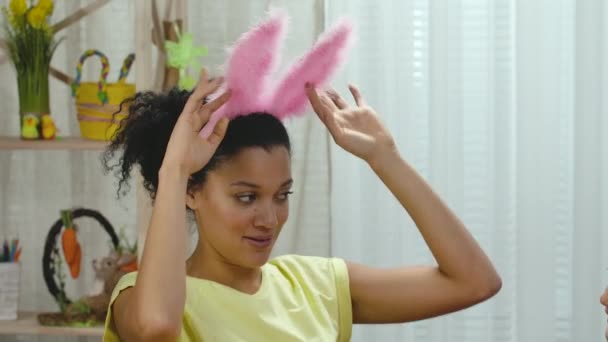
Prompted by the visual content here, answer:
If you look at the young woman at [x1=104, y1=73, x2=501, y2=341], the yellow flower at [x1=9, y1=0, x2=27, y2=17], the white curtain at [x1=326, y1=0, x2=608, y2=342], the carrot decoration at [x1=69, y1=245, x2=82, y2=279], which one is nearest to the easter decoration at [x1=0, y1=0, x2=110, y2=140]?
the yellow flower at [x1=9, y1=0, x2=27, y2=17]

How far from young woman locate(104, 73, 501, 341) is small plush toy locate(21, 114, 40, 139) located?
963 millimetres

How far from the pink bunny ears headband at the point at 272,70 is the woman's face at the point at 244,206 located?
81 millimetres

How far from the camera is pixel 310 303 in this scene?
5.38ft

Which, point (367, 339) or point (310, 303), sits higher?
point (310, 303)

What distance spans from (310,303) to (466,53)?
1.21 m

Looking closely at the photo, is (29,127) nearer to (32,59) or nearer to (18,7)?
(32,59)

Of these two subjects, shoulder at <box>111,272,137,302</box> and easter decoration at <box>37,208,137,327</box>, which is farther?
easter decoration at <box>37,208,137,327</box>

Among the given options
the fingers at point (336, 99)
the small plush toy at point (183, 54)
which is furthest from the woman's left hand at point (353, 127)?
the small plush toy at point (183, 54)

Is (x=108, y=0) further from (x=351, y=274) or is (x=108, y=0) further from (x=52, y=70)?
(x=351, y=274)

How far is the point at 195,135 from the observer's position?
4.75 feet

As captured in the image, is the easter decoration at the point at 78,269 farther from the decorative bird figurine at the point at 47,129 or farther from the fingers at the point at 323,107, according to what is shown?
the fingers at the point at 323,107

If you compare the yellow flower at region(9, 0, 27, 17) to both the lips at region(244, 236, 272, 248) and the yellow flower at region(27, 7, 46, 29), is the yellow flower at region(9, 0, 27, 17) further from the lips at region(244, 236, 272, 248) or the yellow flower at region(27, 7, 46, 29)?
the lips at region(244, 236, 272, 248)

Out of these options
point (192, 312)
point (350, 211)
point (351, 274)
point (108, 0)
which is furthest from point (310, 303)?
point (108, 0)

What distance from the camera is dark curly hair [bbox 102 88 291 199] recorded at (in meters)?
1.54
